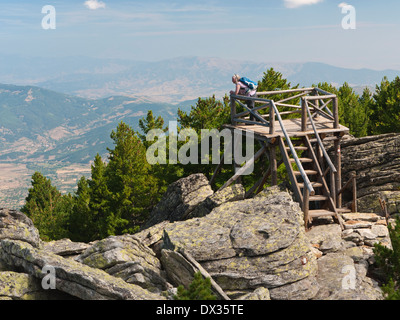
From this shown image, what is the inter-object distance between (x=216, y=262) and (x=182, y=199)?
1012cm

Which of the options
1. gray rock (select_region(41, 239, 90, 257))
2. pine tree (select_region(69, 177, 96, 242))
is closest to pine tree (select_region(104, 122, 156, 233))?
pine tree (select_region(69, 177, 96, 242))

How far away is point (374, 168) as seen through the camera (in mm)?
24219

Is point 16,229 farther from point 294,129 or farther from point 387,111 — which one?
point 387,111

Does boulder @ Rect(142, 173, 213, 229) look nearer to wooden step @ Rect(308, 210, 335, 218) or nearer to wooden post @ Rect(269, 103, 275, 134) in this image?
wooden post @ Rect(269, 103, 275, 134)

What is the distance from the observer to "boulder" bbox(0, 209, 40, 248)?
15317 millimetres

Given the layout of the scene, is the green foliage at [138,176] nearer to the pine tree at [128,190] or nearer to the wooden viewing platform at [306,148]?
the pine tree at [128,190]

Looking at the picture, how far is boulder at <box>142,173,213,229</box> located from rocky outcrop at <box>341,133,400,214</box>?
8935 millimetres

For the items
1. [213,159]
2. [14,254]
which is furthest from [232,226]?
[213,159]

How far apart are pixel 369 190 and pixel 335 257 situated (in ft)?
32.7

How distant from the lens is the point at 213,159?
32656 millimetres

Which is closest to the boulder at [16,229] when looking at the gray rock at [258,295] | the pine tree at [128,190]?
the gray rock at [258,295]

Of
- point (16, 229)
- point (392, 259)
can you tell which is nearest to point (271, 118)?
point (392, 259)

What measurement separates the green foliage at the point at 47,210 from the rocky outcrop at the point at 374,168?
3416 cm
